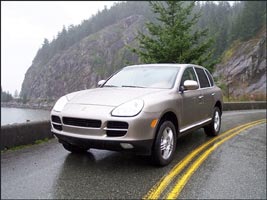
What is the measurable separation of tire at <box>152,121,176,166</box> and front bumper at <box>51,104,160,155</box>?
0.17m

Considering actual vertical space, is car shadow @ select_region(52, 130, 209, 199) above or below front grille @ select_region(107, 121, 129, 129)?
below

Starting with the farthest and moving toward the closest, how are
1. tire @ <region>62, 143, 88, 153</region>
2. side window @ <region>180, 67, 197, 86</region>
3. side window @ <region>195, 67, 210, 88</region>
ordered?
side window @ <region>195, 67, 210, 88</region>
side window @ <region>180, 67, 197, 86</region>
tire @ <region>62, 143, 88, 153</region>

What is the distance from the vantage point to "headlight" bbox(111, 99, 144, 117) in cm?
496

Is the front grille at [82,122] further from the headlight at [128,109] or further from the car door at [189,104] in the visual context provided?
the car door at [189,104]

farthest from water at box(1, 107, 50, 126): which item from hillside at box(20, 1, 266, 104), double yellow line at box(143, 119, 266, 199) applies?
hillside at box(20, 1, 266, 104)

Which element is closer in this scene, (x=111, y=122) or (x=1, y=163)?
(x=111, y=122)

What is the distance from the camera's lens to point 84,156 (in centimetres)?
595

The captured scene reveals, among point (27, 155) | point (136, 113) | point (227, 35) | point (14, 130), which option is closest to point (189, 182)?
point (136, 113)

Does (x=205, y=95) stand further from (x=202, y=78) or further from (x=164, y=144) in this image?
(x=164, y=144)

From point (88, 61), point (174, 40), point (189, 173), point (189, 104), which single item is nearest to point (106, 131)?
point (189, 173)

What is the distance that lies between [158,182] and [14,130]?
334cm

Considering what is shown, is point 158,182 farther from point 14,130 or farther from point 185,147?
point 14,130

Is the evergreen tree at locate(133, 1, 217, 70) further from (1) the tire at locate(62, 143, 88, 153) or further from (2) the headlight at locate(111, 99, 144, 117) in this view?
(2) the headlight at locate(111, 99, 144, 117)

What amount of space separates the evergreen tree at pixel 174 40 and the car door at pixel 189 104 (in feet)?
35.4
